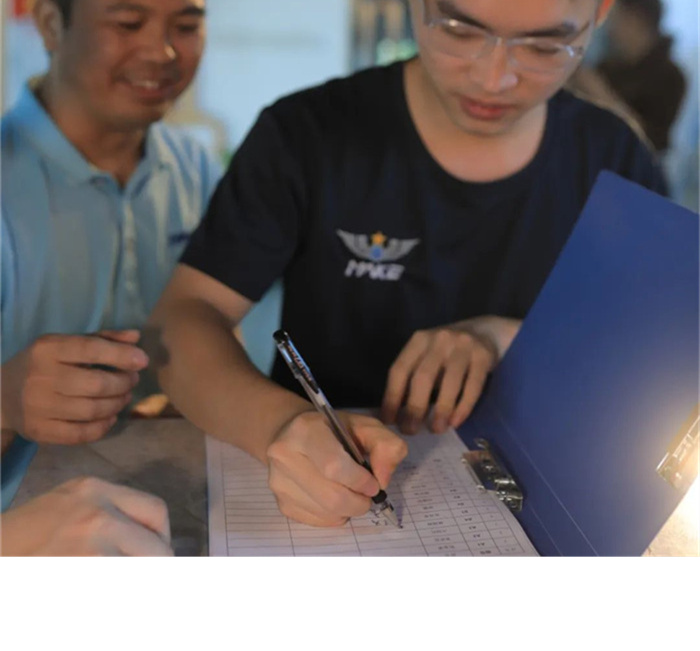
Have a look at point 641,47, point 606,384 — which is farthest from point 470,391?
point 641,47

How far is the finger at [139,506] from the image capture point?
498 mm

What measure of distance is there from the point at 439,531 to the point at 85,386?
259 mm

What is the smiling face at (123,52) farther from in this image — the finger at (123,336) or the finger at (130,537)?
the finger at (130,537)

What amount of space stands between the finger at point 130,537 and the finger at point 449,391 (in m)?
0.25

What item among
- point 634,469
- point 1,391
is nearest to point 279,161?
point 1,391

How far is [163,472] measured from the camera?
0.60 metres

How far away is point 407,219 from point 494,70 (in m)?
0.17

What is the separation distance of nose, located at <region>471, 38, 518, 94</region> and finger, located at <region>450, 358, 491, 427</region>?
20cm

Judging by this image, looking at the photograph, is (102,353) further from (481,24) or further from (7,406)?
(481,24)

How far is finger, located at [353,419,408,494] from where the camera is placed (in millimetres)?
534

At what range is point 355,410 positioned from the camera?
71cm

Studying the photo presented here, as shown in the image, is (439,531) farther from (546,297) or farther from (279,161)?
(279,161)

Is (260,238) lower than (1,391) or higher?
higher

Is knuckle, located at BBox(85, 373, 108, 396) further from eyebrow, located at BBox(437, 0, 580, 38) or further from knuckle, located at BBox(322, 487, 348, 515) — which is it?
eyebrow, located at BBox(437, 0, 580, 38)
